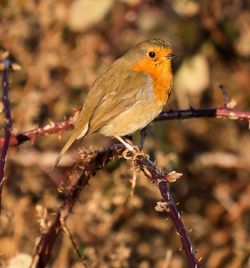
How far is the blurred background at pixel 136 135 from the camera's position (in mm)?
4969

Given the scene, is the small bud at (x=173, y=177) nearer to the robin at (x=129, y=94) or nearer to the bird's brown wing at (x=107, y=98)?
the robin at (x=129, y=94)

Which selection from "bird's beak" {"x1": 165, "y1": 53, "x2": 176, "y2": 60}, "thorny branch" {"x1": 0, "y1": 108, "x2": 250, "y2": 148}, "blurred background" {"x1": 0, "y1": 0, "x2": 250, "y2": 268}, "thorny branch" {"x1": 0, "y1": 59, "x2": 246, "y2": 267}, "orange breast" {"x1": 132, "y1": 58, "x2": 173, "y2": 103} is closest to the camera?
"thorny branch" {"x1": 0, "y1": 59, "x2": 246, "y2": 267}

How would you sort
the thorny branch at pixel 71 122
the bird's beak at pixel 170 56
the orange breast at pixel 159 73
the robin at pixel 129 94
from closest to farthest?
the thorny branch at pixel 71 122, the robin at pixel 129 94, the orange breast at pixel 159 73, the bird's beak at pixel 170 56

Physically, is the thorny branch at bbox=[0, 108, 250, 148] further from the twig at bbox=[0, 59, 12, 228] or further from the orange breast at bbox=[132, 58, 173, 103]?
the orange breast at bbox=[132, 58, 173, 103]

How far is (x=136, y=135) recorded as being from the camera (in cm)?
459

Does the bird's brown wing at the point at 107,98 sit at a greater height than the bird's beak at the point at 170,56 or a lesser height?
lesser

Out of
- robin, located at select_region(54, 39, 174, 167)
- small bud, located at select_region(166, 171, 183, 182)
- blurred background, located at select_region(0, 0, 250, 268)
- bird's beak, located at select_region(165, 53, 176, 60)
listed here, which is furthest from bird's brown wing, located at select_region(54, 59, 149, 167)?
small bud, located at select_region(166, 171, 183, 182)

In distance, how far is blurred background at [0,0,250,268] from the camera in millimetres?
4969

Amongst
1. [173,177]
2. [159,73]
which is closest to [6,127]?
[173,177]

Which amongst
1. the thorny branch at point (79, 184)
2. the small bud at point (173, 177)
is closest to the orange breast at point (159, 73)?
the thorny branch at point (79, 184)

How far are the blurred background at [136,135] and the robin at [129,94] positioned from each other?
50cm

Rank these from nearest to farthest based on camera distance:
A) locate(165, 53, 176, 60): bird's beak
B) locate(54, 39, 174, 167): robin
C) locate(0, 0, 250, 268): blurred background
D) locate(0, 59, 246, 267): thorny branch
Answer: locate(0, 59, 246, 267): thorny branch → locate(54, 39, 174, 167): robin → locate(165, 53, 176, 60): bird's beak → locate(0, 0, 250, 268): blurred background

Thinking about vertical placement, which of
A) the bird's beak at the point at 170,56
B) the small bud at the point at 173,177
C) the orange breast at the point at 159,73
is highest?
the bird's beak at the point at 170,56

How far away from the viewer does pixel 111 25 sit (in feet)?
21.3
